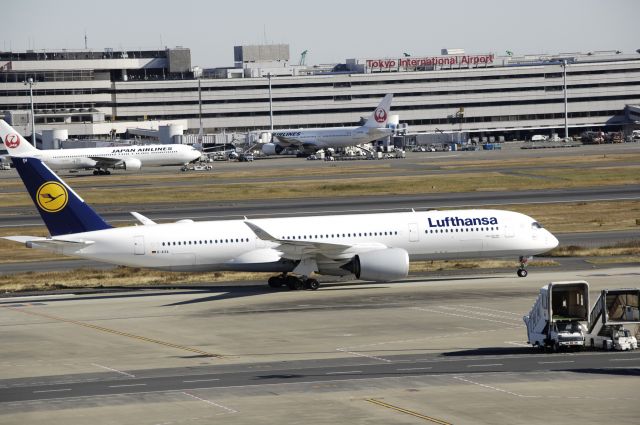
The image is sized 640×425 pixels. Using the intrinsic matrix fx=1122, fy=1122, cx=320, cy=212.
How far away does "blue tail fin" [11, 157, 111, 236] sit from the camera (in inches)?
2571

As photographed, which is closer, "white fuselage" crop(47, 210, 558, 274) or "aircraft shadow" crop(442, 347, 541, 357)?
"aircraft shadow" crop(442, 347, 541, 357)

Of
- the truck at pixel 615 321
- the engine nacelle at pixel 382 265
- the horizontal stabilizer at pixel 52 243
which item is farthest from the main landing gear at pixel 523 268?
the horizontal stabilizer at pixel 52 243

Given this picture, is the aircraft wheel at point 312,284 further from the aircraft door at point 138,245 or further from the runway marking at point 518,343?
the runway marking at point 518,343

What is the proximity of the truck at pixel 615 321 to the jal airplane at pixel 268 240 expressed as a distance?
2008 cm

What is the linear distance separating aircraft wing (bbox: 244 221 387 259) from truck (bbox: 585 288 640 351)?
70.8ft

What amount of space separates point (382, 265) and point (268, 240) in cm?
663

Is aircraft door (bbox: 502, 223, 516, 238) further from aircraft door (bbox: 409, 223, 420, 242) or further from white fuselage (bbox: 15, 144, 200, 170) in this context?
white fuselage (bbox: 15, 144, 200, 170)

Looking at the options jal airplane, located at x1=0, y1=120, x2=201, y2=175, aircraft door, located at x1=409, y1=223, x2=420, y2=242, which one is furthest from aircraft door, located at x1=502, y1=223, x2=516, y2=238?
jal airplane, located at x1=0, y1=120, x2=201, y2=175

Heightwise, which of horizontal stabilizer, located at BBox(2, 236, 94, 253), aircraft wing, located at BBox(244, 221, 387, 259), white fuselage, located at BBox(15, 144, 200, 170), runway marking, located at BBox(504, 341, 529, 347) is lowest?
runway marking, located at BBox(504, 341, 529, 347)

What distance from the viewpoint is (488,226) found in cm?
6712

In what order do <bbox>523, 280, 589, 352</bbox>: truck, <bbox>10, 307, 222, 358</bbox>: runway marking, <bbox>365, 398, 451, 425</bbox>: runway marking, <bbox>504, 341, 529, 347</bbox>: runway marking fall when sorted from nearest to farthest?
1. <bbox>365, 398, 451, 425</bbox>: runway marking
2. <bbox>523, 280, 589, 352</bbox>: truck
3. <bbox>504, 341, 529, 347</bbox>: runway marking
4. <bbox>10, 307, 222, 358</bbox>: runway marking

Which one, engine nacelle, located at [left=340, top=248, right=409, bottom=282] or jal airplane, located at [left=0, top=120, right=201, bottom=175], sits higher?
jal airplane, located at [left=0, top=120, right=201, bottom=175]

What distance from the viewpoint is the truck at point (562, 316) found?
43531 millimetres

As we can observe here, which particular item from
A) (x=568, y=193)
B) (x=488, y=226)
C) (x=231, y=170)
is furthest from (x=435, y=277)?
(x=231, y=170)
